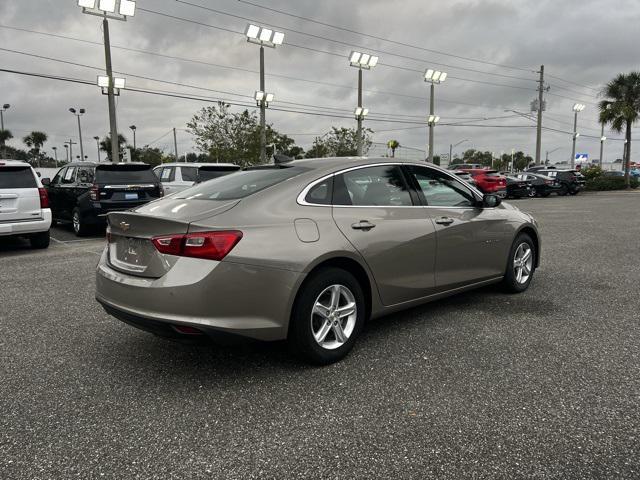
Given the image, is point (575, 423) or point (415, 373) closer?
point (575, 423)

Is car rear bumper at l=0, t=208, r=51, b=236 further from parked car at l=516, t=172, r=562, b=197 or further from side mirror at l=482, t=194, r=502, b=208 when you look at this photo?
parked car at l=516, t=172, r=562, b=197

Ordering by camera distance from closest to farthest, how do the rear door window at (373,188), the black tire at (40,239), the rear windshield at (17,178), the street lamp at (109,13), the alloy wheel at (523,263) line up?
the rear door window at (373,188)
the alloy wheel at (523,263)
the rear windshield at (17,178)
the black tire at (40,239)
the street lamp at (109,13)

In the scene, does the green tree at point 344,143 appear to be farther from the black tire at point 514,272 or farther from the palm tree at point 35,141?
the palm tree at point 35,141

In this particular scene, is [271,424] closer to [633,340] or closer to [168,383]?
[168,383]

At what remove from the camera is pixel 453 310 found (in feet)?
16.2

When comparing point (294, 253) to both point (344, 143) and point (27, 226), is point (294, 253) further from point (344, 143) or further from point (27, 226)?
point (344, 143)

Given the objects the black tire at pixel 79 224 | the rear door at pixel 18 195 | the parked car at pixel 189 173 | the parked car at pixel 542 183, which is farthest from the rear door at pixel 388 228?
the parked car at pixel 542 183

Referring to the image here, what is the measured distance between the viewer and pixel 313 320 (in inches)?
140

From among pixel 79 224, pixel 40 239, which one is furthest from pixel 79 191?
pixel 40 239

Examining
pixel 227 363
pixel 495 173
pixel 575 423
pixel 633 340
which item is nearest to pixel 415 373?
pixel 575 423

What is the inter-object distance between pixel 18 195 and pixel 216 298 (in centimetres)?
721

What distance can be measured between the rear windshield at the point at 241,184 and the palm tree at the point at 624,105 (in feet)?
126

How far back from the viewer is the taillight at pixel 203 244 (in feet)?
10.1

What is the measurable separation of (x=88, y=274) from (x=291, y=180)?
437 cm
